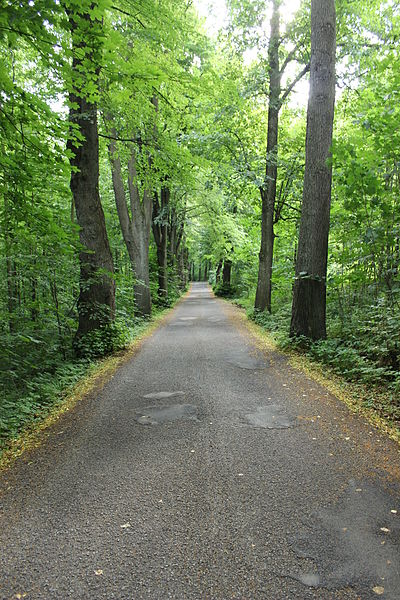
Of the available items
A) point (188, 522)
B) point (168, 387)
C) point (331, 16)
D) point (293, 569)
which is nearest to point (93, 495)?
point (188, 522)

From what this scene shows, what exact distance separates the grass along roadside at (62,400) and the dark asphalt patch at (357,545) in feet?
9.61

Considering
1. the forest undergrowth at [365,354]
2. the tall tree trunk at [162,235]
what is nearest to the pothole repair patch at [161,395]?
the forest undergrowth at [365,354]

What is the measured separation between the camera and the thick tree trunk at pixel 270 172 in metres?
11.8

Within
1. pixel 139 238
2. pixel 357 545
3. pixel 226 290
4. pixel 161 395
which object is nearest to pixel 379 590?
pixel 357 545

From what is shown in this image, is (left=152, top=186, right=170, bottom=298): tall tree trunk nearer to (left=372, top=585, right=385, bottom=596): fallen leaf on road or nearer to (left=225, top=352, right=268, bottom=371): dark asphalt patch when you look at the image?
(left=225, top=352, right=268, bottom=371): dark asphalt patch

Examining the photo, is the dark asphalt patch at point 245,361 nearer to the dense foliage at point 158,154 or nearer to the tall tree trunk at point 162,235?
the dense foliage at point 158,154

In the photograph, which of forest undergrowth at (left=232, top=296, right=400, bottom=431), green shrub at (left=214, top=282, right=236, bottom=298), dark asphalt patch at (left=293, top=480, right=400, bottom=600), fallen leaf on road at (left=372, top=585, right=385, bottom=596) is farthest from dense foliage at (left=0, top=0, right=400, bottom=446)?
green shrub at (left=214, top=282, right=236, bottom=298)

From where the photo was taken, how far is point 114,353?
841 cm

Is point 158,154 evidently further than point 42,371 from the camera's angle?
Yes

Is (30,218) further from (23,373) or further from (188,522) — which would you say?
(188,522)

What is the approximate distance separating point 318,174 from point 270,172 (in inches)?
214

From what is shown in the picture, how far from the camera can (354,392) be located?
5.34 metres

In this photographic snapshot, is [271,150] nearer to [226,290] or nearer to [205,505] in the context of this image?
[205,505]

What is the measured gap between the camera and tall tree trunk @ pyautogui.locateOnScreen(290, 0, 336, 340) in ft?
24.9
